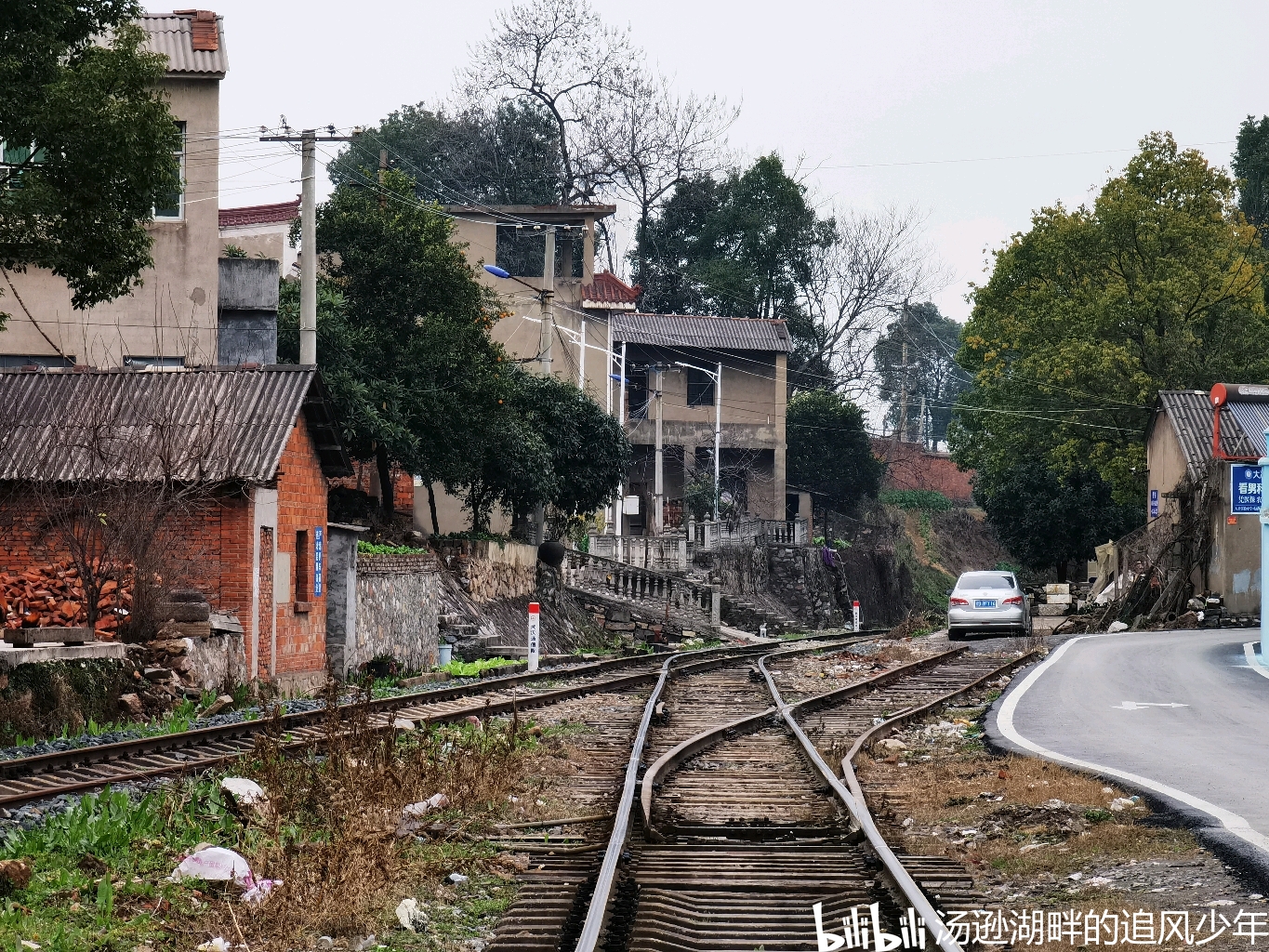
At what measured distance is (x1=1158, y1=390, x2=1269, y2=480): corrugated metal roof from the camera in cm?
3872

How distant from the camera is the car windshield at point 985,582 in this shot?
35.3 m

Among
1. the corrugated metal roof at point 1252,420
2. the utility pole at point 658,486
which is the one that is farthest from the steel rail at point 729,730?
the utility pole at point 658,486

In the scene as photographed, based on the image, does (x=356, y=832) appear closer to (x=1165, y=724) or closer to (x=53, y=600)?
(x=1165, y=724)

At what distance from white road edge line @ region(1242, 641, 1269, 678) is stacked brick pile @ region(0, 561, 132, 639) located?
16.2 m

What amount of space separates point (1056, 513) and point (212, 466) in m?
40.2

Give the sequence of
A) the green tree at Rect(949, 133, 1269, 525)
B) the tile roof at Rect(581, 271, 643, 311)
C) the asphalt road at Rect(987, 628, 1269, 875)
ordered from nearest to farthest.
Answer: the asphalt road at Rect(987, 628, 1269, 875)
the green tree at Rect(949, 133, 1269, 525)
the tile roof at Rect(581, 271, 643, 311)

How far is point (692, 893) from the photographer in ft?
24.9

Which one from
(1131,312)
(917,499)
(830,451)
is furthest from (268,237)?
(917,499)

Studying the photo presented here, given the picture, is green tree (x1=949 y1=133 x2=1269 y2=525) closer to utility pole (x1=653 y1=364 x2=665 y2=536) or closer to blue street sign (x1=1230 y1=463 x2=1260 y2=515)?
blue street sign (x1=1230 y1=463 x2=1260 y2=515)

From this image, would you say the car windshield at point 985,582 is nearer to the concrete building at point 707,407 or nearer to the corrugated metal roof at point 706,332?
the concrete building at point 707,407

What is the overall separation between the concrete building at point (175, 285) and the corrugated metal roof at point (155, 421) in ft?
23.9

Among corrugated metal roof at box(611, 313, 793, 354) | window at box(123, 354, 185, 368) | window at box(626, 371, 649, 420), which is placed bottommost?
window at box(123, 354, 185, 368)

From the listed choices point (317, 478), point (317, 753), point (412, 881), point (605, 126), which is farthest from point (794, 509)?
point (412, 881)

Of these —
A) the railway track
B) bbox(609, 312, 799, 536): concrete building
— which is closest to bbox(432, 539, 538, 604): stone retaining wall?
the railway track
